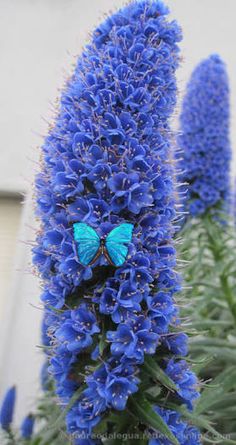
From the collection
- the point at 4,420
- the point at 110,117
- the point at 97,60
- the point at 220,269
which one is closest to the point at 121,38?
the point at 97,60

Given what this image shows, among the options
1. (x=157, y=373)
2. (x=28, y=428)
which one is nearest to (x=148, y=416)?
(x=157, y=373)

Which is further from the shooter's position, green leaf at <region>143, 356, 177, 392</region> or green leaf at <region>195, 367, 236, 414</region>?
green leaf at <region>195, 367, 236, 414</region>

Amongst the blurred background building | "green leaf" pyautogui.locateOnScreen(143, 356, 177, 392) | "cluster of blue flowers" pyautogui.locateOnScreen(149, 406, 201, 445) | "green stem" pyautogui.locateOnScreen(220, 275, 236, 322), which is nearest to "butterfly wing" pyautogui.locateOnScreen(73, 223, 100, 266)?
"green leaf" pyautogui.locateOnScreen(143, 356, 177, 392)

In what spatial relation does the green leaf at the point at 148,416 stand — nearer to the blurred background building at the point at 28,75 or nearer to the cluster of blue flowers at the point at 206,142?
the cluster of blue flowers at the point at 206,142

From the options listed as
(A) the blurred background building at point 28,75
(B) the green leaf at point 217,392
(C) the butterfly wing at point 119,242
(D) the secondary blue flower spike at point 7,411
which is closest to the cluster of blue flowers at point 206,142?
(B) the green leaf at point 217,392

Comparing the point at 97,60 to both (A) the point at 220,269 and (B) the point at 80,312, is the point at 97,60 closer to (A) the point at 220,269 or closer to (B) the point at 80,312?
(B) the point at 80,312

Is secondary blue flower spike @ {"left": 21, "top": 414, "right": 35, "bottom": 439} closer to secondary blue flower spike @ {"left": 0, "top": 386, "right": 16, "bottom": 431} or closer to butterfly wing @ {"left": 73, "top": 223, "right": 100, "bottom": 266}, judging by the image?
secondary blue flower spike @ {"left": 0, "top": 386, "right": 16, "bottom": 431}
